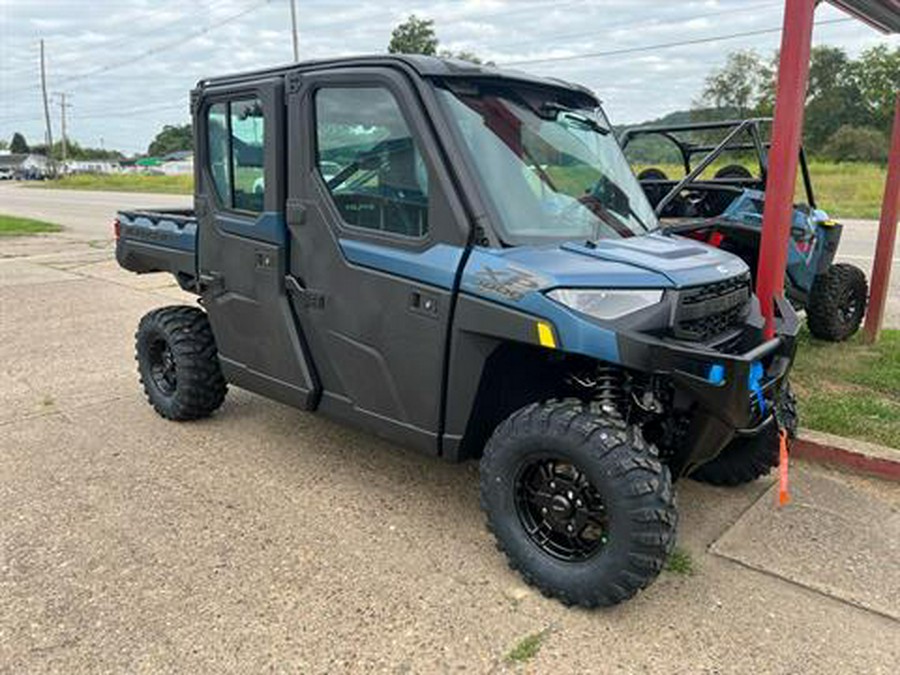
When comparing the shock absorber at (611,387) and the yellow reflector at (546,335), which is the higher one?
the yellow reflector at (546,335)

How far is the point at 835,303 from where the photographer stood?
673 cm

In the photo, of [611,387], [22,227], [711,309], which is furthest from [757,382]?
[22,227]

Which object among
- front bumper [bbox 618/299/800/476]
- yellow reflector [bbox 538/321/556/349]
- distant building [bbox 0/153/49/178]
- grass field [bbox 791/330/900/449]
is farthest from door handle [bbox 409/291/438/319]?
distant building [bbox 0/153/49/178]

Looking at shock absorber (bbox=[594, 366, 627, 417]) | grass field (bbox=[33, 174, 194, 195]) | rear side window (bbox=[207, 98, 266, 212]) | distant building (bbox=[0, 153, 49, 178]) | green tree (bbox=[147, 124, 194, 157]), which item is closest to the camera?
shock absorber (bbox=[594, 366, 627, 417])

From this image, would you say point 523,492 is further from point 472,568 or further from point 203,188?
point 203,188

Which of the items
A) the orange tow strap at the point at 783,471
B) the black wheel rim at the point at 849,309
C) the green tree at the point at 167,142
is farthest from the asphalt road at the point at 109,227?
the green tree at the point at 167,142

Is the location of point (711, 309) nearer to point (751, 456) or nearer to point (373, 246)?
point (751, 456)

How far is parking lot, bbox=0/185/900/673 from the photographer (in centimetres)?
274

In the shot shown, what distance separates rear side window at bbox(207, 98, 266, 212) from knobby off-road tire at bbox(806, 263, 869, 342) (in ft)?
16.2

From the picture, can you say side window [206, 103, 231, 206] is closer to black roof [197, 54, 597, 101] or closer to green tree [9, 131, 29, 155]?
black roof [197, 54, 597, 101]

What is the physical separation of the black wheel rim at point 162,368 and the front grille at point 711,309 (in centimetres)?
338

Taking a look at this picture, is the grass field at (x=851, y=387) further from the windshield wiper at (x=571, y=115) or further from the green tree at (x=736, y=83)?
the green tree at (x=736, y=83)

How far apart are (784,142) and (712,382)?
2132 millimetres

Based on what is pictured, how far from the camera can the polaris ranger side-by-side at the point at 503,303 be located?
9.45ft
